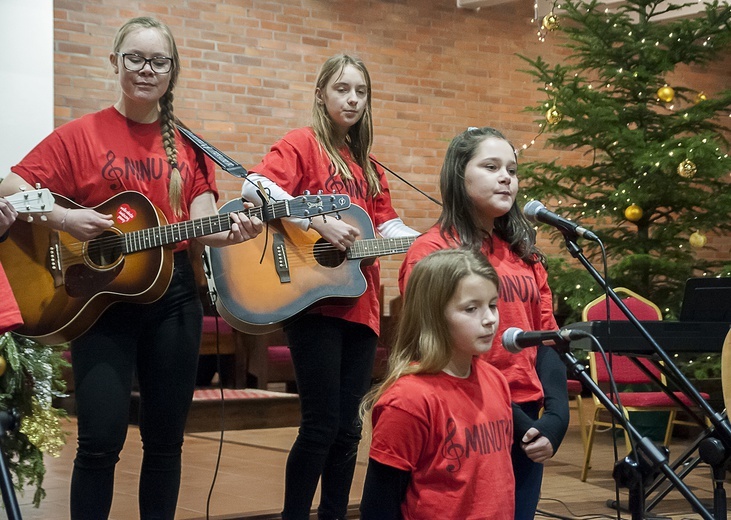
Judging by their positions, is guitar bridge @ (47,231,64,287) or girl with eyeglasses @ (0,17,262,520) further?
guitar bridge @ (47,231,64,287)

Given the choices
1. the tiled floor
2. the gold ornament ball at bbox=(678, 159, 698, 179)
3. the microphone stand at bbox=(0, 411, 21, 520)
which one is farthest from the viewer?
the gold ornament ball at bbox=(678, 159, 698, 179)

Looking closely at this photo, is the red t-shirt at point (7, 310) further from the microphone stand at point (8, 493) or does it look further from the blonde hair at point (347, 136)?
the blonde hair at point (347, 136)

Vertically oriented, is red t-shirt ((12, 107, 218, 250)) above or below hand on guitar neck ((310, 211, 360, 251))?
above

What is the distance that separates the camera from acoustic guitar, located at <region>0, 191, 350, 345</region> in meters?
2.66

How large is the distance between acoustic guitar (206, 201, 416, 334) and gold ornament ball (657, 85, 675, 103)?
12.7 ft

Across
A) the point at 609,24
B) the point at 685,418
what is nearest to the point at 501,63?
the point at 609,24

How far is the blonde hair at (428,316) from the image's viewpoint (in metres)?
2.10

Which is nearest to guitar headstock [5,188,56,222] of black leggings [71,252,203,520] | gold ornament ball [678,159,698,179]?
black leggings [71,252,203,520]

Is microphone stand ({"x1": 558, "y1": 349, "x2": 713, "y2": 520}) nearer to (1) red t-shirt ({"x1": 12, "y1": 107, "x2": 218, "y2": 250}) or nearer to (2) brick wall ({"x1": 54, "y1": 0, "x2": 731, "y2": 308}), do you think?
(1) red t-shirt ({"x1": 12, "y1": 107, "x2": 218, "y2": 250})

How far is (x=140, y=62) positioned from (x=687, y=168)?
419 cm

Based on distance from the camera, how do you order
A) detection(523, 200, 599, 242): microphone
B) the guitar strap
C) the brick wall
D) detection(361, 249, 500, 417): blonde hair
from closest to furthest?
detection(361, 249, 500, 417): blonde hair → detection(523, 200, 599, 242): microphone → the guitar strap → the brick wall

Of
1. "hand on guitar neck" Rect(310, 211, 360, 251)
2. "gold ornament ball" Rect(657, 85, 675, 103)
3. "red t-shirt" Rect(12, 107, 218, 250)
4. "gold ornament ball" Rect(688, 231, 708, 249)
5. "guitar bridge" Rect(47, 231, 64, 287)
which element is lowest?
"gold ornament ball" Rect(688, 231, 708, 249)

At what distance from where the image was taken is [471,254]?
2188 millimetres

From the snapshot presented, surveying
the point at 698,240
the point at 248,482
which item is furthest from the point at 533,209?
the point at 698,240
